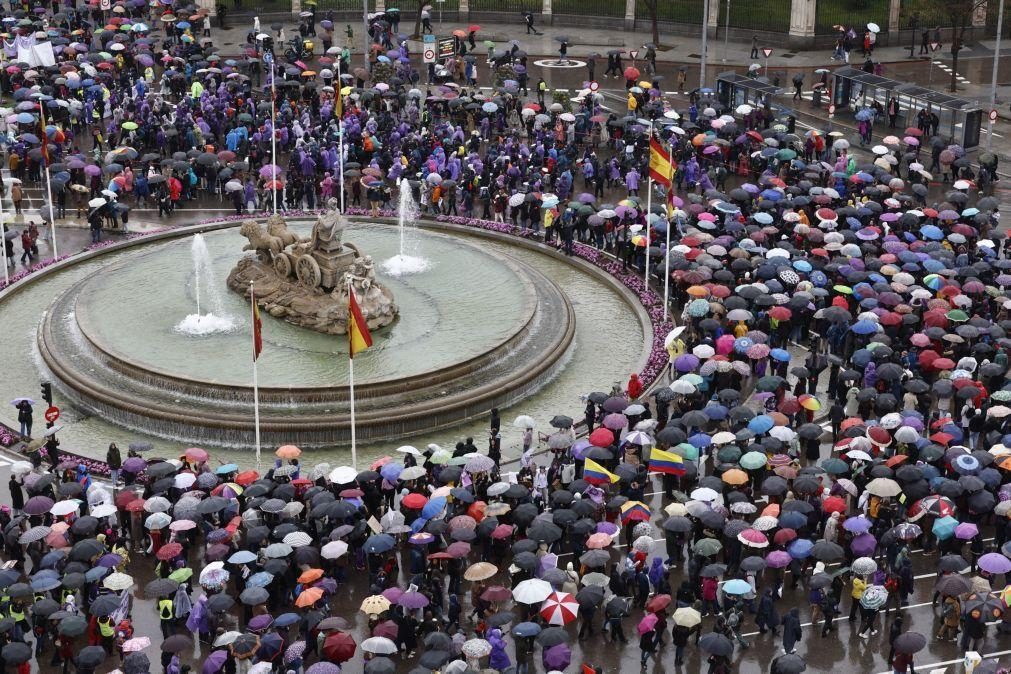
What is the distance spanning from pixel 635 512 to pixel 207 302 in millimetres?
17404

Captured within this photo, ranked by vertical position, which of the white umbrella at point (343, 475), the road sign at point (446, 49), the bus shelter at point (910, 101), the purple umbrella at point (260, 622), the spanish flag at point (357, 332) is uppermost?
the road sign at point (446, 49)

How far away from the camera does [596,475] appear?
34.7 metres

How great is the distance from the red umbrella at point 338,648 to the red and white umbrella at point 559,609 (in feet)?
12.2

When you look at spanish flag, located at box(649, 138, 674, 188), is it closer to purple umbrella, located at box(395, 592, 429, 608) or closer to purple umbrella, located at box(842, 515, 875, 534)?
purple umbrella, located at box(842, 515, 875, 534)

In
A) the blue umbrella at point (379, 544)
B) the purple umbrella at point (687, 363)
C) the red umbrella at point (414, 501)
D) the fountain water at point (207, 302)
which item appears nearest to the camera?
the blue umbrella at point (379, 544)

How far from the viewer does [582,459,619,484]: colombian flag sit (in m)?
34.7

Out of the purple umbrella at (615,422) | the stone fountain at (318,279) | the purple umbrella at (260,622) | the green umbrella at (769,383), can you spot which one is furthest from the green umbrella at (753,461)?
the stone fountain at (318,279)

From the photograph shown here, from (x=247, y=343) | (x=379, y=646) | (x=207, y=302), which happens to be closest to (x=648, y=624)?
(x=379, y=646)

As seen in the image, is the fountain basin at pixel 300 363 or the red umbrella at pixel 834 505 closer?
the red umbrella at pixel 834 505

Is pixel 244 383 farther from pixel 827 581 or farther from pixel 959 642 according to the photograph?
pixel 959 642

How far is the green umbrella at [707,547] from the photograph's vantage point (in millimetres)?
32188

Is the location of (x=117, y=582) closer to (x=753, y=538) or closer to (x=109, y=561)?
(x=109, y=561)

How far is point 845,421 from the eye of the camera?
125 feet

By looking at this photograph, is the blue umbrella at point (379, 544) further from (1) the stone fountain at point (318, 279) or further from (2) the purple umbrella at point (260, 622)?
(1) the stone fountain at point (318, 279)
